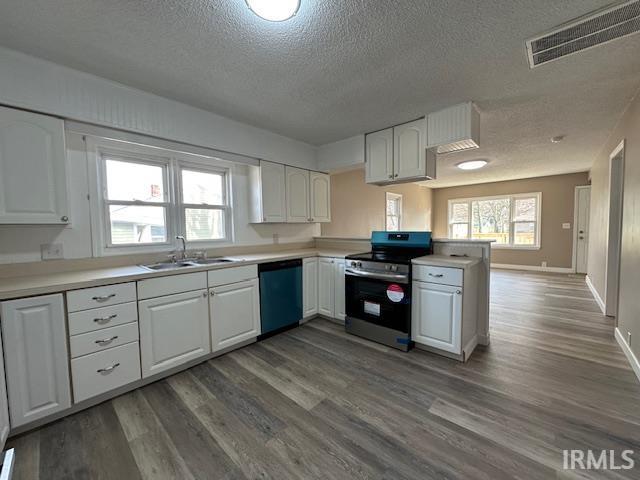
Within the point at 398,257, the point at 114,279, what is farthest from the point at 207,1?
the point at 398,257

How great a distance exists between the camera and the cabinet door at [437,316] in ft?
7.64

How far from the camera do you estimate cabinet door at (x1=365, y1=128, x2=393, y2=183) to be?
10.4ft

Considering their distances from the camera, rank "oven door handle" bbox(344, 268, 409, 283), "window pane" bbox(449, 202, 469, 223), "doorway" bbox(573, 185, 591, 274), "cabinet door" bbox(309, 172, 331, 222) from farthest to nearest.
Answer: "window pane" bbox(449, 202, 469, 223) < "doorway" bbox(573, 185, 591, 274) < "cabinet door" bbox(309, 172, 331, 222) < "oven door handle" bbox(344, 268, 409, 283)

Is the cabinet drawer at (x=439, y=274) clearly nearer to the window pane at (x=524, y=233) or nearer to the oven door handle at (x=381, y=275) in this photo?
the oven door handle at (x=381, y=275)

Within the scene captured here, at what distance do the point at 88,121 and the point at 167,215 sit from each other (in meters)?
0.99

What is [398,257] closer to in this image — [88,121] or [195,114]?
[195,114]

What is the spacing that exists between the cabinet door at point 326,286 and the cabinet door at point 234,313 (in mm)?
909

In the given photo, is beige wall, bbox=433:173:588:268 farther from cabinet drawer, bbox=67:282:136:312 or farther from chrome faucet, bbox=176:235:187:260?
cabinet drawer, bbox=67:282:136:312

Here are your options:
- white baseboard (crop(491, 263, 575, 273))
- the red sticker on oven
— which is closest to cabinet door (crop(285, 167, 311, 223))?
the red sticker on oven

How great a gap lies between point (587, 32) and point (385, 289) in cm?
229

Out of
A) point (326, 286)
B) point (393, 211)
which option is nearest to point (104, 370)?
point (326, 286)

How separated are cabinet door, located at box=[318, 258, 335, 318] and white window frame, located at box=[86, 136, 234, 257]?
47.1 inches

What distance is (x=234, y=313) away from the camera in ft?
8.54

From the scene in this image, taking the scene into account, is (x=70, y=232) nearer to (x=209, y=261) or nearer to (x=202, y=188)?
(x=209, y=261)
